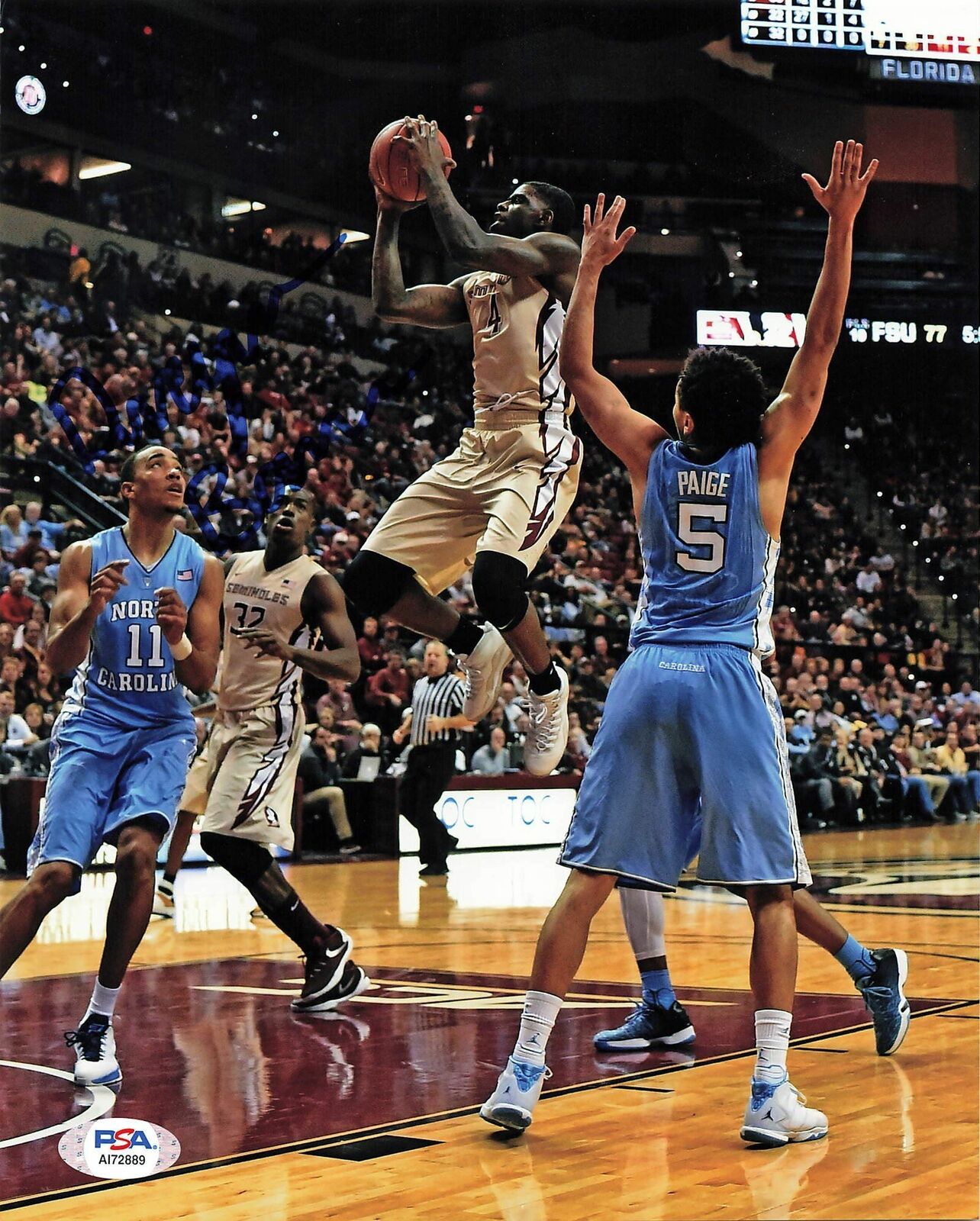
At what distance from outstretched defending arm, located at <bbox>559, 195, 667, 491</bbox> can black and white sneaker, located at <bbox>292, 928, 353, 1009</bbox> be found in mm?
2582

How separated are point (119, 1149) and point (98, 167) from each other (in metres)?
18.5

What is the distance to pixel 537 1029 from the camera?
3.76m

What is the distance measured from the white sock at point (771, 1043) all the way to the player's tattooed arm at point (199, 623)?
185cm

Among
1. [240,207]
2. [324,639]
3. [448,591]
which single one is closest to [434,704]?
[448,591]

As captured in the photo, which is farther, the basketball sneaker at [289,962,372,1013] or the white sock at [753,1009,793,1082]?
the basketball sneaker at [289,962,372,1013]

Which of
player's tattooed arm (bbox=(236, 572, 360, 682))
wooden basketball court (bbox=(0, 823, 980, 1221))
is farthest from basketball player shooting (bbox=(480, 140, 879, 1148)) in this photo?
player's tattooed arm (bbox=(236, 572, 360, 682))

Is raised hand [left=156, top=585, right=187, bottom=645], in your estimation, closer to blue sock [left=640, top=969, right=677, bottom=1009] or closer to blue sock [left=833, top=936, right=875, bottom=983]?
blue sock [left=640, top=969, right=677, bottom=1009]

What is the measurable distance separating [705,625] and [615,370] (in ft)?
63.0

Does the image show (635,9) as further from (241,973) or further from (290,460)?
(241,973)

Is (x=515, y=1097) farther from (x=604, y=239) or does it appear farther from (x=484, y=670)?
(x=604, y=239)

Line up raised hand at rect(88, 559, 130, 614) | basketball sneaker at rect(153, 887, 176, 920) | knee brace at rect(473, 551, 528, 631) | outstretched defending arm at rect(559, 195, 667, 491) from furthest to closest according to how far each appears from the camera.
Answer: basketball sneaker at rect(153, 887, 176, 920) → knee brace at rect(473, 551, 528, 631) → raised hand at rect(88, 559, 130, 614) → outstretched defending arm at rect(559, 195, 667, 491)

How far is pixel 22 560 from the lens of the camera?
13188 millimetres

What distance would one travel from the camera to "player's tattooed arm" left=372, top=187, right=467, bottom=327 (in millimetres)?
4969

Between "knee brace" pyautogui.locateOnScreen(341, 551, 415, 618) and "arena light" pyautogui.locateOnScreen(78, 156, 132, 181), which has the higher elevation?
"arena light" pyautogui.locateOnScreen(78, 156, 132, 181)
